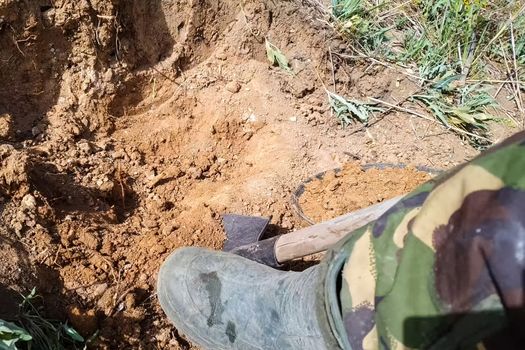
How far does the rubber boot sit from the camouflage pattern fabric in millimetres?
243

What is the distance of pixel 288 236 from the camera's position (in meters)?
1.88

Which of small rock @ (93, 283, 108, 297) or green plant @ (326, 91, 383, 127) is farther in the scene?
green plant @ (326, 91, 383, 127)

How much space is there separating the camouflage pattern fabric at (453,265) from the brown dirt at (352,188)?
4.00 feet

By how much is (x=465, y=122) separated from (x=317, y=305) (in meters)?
1.94

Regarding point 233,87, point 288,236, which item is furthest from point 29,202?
point 233,87

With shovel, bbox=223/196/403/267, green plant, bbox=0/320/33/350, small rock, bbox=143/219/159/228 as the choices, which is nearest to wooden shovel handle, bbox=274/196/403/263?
shovel, bbox=223/196/403/267

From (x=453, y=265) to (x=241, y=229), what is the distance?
50.5 inches

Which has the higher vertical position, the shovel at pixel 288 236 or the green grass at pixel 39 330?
the green grass at pixel 39 330

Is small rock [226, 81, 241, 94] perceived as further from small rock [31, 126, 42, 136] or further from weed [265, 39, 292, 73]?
small rock [31, 126, 42, 136]

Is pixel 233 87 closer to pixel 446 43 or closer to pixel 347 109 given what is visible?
pixel 347 109

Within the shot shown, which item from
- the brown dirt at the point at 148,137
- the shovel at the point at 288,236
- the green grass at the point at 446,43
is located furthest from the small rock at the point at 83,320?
the green grass at the point at 446,43

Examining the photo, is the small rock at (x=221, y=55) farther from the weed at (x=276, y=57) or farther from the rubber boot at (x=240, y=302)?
the rubber boot at (x=240, y=302)

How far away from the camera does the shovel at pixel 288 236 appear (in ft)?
5.83

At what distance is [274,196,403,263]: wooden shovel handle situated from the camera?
69.8 inches
